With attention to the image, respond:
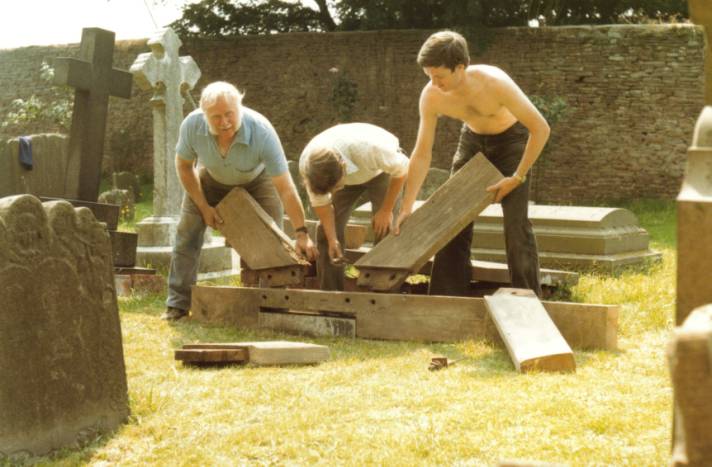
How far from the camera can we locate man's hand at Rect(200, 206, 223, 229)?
252 inches

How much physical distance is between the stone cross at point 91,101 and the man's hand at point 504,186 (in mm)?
3706

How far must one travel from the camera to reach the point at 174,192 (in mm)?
9281

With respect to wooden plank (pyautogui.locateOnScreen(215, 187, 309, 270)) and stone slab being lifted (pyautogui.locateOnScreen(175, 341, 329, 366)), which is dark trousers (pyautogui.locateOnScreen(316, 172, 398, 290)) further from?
stone slab being lifted (pyautogui.locateOnScreen(175, 341, 329, 366))

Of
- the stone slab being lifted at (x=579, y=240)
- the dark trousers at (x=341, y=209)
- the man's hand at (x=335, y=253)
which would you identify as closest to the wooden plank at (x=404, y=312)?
the man's hand at (x=335, y=253)

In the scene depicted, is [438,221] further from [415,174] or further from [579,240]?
[579,240]

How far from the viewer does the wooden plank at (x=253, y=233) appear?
246 inches

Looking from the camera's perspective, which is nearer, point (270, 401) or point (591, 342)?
point (270, 401)

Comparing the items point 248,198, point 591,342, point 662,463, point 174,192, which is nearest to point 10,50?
point 174,192

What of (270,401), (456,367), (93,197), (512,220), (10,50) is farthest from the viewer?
(10,50)

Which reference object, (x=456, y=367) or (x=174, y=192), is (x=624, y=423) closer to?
(x=456, y=367)

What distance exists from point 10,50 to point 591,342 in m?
21.4

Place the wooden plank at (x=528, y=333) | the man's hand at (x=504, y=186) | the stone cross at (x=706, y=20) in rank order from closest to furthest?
the stone cross at (x=706, y=20), the wooden plank at (x=528, y=333), the man's hand at (x=504, y=186)

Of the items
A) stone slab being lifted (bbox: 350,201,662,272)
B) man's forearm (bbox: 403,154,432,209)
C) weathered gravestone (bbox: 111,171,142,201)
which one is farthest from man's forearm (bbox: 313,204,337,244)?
weathered gravestone (bbox: 111,171,142,201)

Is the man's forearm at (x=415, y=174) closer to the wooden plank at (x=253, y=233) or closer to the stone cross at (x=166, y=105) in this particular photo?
the wooden plank at (x=253, y=233)
